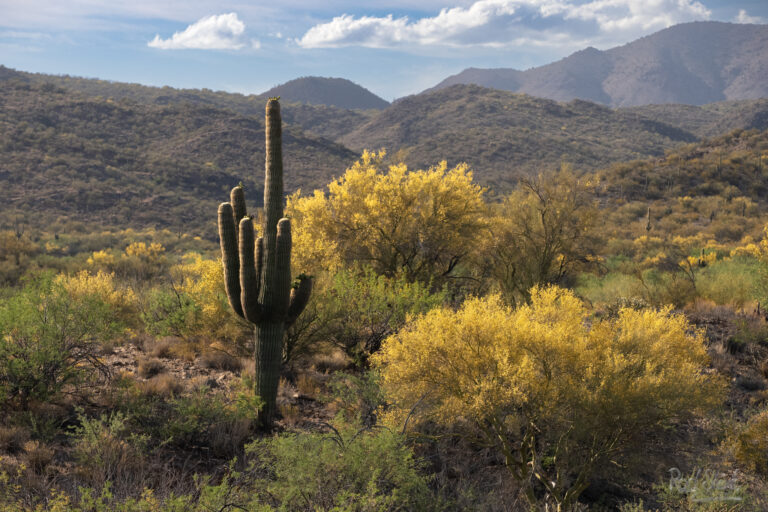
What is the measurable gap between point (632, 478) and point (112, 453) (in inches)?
269

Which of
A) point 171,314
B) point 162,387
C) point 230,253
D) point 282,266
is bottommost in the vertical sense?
A: point 162,387

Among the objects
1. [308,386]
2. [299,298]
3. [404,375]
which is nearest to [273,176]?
[299,298]

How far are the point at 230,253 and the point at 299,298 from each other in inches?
52.6

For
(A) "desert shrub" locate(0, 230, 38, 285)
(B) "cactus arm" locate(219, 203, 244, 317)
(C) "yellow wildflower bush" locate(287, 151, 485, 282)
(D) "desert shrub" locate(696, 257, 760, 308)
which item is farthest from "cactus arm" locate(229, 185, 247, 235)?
(A) "desert shrub" locate(0, 230, 38, 285)

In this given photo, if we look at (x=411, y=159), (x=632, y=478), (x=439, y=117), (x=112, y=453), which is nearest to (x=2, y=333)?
(x=112, y=453)

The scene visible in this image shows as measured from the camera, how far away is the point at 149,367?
965 centimetres

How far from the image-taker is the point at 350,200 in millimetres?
14414

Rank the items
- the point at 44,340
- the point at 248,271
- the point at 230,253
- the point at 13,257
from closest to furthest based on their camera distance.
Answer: the point at 44,340, the point at 248,271, the point at 230,253, the point at 13,257

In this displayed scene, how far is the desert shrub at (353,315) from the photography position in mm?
10242

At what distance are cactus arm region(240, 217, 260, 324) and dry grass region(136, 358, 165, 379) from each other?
3.29 metres

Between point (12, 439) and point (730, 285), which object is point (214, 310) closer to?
point (12, 439)

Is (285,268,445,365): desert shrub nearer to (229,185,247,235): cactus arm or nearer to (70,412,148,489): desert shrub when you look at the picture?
(229,185,247,235): cactus arm

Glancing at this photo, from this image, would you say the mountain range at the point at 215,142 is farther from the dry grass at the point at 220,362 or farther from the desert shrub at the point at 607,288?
the dry grass at the point at 220,362

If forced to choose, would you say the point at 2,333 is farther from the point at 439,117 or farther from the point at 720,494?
the point at 439,117
